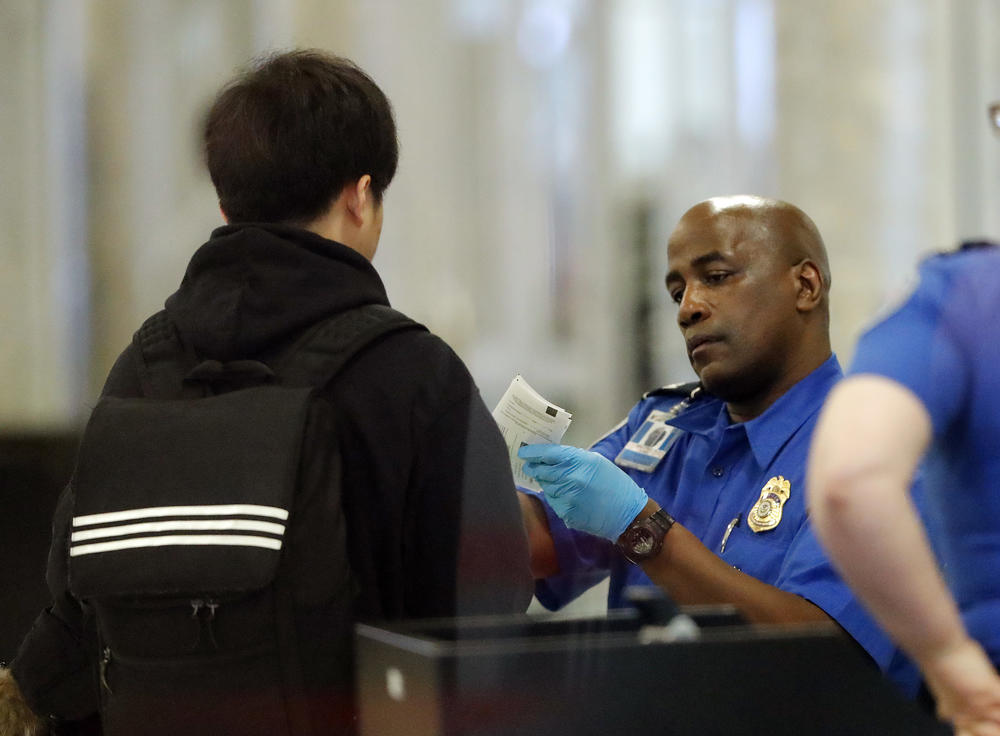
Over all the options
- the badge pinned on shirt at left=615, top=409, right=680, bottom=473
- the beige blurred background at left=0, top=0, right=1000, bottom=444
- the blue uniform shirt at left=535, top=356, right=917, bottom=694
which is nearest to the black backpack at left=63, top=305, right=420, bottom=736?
the blue uniform shirt at left=535, top=356, right=917, bottom=694

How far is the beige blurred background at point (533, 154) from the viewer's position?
199 inches

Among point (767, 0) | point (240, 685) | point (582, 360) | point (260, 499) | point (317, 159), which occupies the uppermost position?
point (767, 0)

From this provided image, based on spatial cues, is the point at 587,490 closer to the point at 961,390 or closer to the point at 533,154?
the point at 961,390

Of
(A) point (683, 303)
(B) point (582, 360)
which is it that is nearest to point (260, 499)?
(A) point (683, 303)

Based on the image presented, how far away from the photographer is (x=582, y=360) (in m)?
5.73

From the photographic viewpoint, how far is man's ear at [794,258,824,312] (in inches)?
83.3

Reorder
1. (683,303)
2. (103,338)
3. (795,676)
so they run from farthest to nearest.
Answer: (103,338) → (683,303) → (795,676)

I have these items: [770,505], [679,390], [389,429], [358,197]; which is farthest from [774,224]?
[389,429]

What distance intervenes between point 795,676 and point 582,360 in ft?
14.9

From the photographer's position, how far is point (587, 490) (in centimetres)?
189

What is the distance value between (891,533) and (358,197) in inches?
31.2

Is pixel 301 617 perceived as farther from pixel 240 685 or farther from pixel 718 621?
pixel 718 621

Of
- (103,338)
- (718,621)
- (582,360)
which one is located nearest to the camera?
(718,621)

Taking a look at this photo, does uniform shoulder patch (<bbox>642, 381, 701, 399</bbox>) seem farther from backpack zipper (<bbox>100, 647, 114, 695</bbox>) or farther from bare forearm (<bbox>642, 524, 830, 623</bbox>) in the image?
backpack zipper (<bbox>100, 647, 114, 695</bbox>)
